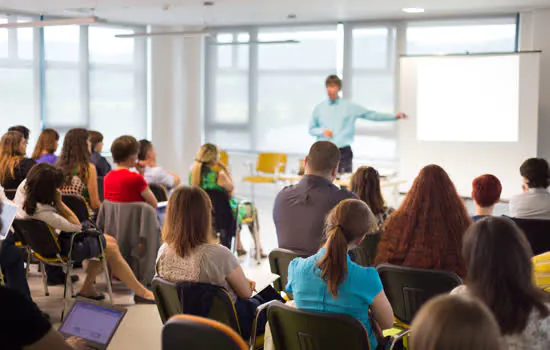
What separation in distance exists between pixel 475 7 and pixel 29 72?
640 centimetres

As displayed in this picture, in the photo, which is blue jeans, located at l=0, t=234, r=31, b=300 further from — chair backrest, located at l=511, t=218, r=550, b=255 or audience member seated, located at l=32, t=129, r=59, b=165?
chair backrest, located at l=511, t=218, r=550, b=255

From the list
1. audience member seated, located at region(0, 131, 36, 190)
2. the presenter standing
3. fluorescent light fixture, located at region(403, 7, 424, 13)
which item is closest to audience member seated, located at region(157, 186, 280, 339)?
audience member seated, located at region(0, 131, 36, 190)

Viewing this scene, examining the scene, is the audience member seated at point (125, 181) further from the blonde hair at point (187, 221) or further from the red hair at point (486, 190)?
the red hair at point (486, 190)

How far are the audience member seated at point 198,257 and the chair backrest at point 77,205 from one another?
2.16m

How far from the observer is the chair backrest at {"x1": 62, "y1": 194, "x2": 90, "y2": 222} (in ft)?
17.8

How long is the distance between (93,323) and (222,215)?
3816 millimetres

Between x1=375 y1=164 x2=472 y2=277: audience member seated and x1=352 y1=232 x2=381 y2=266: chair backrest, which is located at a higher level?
x1=375 y1=164 x2=472 y2=277: audience member seated

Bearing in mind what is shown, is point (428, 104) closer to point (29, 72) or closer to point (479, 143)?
point (479, 143)

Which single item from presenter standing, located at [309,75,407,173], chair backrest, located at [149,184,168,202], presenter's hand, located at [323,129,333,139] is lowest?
chair backrest, located at [149,184,168,202]

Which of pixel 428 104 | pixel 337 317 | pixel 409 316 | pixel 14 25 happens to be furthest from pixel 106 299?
pixel 428 104

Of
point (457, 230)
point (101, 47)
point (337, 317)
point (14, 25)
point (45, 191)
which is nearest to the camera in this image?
point (337, 317)

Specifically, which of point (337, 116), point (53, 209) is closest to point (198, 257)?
point (53, 209)

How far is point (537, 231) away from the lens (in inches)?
175

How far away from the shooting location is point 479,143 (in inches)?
357
